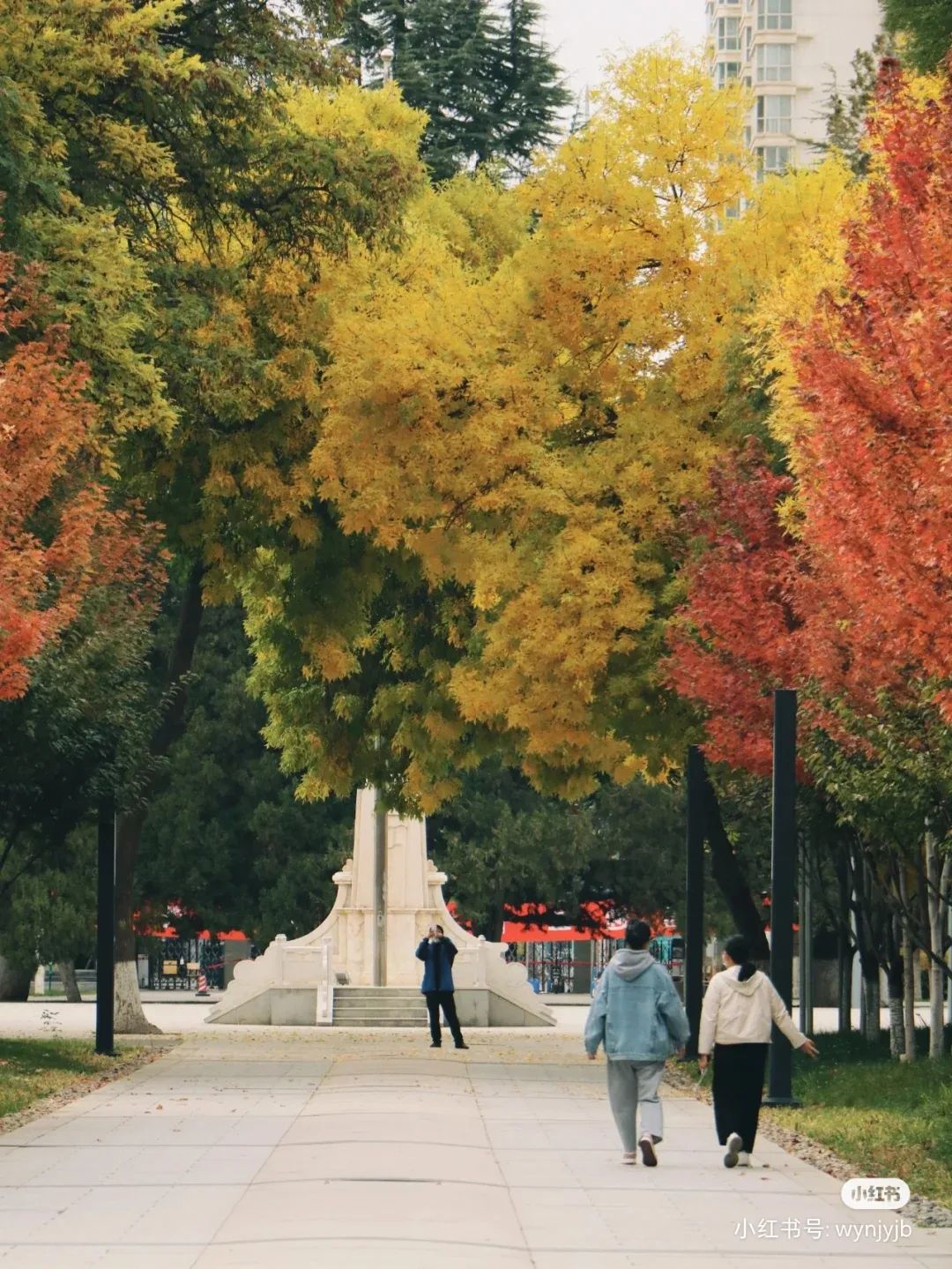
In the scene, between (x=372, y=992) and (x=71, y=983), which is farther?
(x=71, y=983)

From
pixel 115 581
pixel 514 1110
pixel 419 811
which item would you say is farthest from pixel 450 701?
pixel 514 1110

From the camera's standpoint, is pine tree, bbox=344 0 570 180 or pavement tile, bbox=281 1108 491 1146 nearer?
pavement tile, bbox=281 1108 491 1146

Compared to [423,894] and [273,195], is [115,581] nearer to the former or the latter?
[273,195]

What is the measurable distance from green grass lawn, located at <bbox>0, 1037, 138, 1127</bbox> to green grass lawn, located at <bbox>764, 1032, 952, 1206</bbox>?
672cm

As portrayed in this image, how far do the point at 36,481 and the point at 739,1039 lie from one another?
8876 millimetres

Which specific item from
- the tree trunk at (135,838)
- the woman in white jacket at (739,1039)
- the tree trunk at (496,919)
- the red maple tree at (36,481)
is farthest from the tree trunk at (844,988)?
the tree trunk at (496,919)

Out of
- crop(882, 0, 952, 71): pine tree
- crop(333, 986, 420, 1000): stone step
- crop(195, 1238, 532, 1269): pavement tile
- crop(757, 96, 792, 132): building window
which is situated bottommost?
crop(333, 986, 420, 1000): stone step

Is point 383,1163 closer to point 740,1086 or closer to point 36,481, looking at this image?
point 740,1086

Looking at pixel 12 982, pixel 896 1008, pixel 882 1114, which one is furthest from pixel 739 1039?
pixel 12 982

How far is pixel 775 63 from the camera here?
9975 centimetres

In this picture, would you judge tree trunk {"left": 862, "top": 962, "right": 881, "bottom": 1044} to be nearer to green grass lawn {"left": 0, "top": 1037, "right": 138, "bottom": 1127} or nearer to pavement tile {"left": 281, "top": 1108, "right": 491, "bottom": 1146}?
green grass lawn {"left": 0, "top": 1037, "right": 138, "bottom": 1127}

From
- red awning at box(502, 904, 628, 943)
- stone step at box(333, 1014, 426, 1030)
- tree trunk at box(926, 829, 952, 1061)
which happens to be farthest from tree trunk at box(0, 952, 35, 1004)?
tree trunk at box(926, 829, 952, 1061)

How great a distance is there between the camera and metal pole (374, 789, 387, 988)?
43781mm

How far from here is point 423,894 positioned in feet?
148
